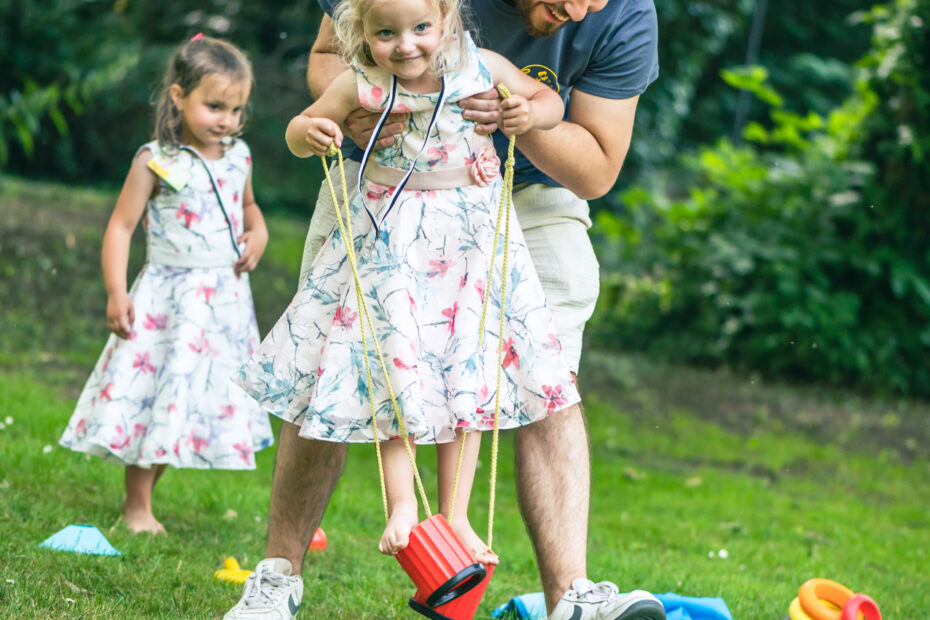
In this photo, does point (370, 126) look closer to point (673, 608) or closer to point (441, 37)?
point (441, 37)

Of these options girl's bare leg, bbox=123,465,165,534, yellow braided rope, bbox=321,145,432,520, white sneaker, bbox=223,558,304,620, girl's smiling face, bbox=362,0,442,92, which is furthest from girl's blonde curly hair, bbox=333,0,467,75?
girl's bare leg, bbox=123,465,165,534

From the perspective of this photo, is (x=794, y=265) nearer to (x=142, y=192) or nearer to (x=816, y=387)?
(x=816, y=387)

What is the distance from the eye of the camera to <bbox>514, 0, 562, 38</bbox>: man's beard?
100 inches

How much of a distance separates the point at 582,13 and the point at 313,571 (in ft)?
→ 5.84

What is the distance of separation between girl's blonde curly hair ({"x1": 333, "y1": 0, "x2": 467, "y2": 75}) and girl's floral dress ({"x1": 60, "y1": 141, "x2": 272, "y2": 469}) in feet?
4.16

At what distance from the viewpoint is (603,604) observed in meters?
2.41

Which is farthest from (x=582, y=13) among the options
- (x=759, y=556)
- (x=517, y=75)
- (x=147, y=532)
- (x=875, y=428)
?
(x=875, y=428)

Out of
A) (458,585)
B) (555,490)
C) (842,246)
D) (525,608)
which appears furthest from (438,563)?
(842,246)

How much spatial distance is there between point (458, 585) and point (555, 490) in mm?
565

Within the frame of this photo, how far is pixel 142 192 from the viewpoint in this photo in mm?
3389

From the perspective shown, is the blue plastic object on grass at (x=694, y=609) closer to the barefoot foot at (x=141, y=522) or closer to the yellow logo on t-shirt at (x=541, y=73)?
the yellow logo on t-shirt at (x=541, y=73)

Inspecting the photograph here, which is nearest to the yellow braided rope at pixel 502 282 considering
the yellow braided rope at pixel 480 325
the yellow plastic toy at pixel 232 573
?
the yellow braided rope at pixel 480 325

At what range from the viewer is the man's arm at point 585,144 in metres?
2.46

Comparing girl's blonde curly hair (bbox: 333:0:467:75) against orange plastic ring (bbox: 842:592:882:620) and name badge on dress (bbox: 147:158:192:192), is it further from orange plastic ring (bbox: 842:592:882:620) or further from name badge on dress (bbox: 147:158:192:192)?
orange plastic ring (bbox: 842:592:882:620)
